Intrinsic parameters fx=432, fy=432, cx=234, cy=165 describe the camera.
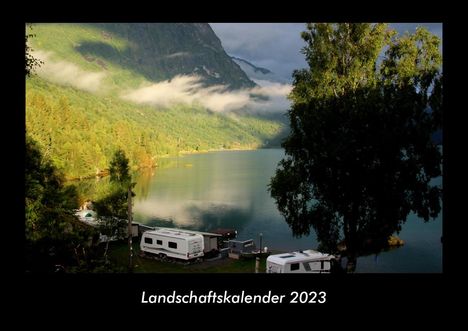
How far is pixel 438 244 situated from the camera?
21062 mm

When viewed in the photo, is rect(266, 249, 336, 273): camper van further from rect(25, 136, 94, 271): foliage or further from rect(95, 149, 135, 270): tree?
rect(95, 149, 135, 270): tree

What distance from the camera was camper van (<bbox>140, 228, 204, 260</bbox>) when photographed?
1523 cm

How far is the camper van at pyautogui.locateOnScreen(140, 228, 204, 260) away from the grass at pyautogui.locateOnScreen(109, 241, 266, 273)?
0.35 metres

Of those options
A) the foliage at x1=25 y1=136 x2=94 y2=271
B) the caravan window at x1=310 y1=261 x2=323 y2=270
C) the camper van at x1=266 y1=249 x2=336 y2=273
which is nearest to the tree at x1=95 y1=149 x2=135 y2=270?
the foliage at x1=25 y1=136 x2=94 y2=271

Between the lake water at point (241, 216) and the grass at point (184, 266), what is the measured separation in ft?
14.5

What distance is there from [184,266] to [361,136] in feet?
28.7

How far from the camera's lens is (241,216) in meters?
30.5

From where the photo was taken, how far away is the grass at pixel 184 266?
47.3 ft

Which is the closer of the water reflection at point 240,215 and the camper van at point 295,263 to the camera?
the camper van at point 295,263

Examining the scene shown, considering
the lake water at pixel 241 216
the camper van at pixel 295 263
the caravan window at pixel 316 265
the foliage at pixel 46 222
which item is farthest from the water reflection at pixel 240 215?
the foliage at pixel 46 222

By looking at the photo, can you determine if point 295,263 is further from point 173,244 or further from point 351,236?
point 173,244

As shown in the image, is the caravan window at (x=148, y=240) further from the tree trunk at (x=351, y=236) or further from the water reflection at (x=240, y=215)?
the tree trunk at (x=351, y=236)

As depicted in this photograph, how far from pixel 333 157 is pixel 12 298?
242 inches

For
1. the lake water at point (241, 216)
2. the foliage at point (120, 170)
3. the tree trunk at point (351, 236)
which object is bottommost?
the lake water at point (241, 216)
